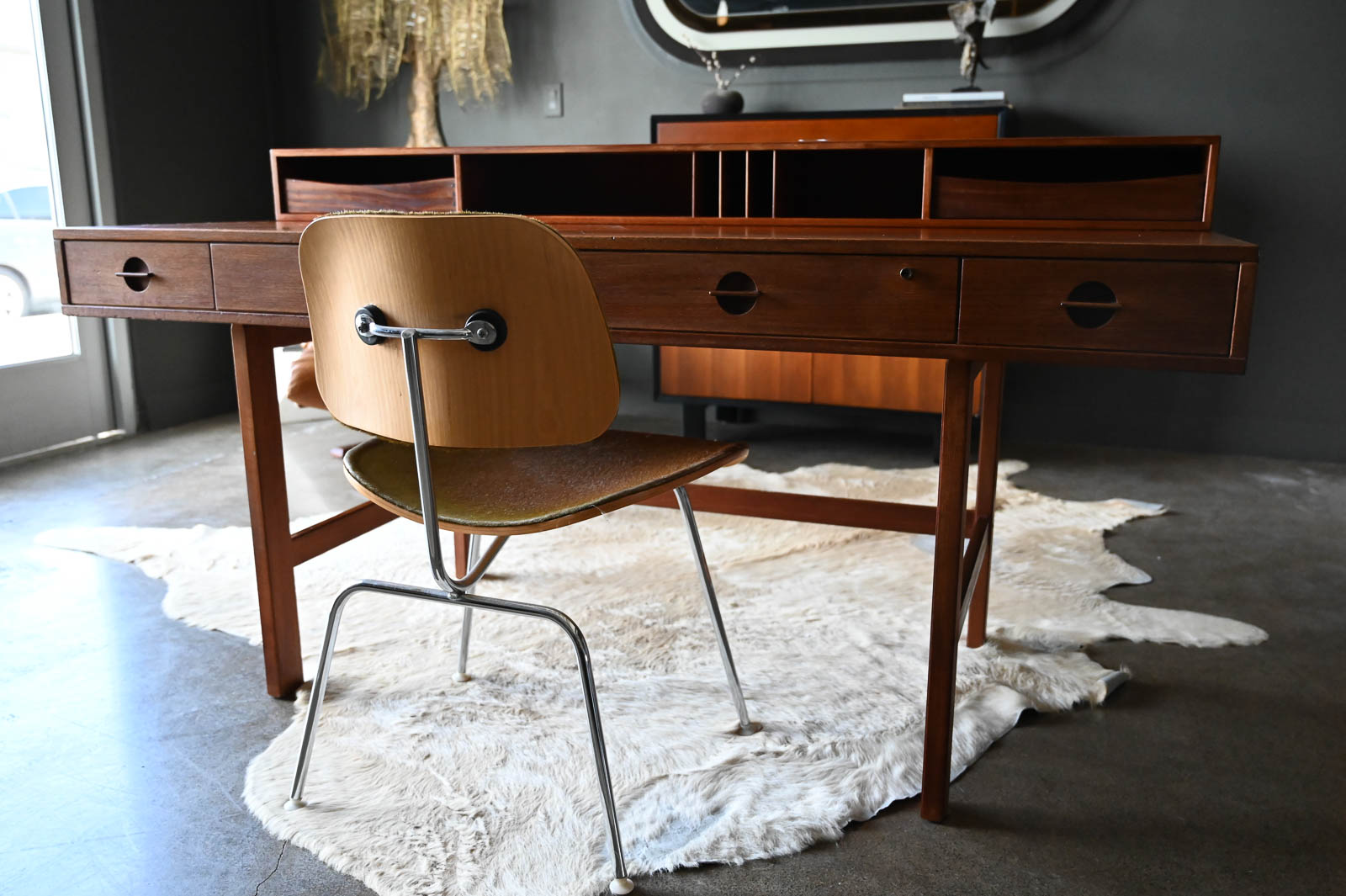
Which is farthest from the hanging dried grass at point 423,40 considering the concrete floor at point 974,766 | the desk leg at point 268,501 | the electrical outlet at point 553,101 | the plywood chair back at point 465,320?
the plywood chair back at point 465,320

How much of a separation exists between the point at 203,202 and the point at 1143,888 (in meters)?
3.71

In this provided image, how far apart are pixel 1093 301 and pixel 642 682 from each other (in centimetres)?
95

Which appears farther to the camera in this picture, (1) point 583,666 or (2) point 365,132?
(2) point 365,132

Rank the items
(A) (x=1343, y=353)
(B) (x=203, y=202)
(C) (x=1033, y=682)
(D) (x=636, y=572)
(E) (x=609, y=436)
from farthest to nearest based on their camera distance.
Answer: (B) (x=203, y=202)
(A) (x=1343, y=353)
(D) (x=636, y=572)
(C) (x=1033, y=682)
(E) (x=609, y=436)

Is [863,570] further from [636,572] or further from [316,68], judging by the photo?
[316,68]

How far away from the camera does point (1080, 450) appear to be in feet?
11.1

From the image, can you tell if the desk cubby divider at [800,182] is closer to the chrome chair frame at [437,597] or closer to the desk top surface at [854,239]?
the desk top surface at [854,239]

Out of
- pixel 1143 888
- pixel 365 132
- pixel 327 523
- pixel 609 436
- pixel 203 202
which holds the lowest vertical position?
pixel 1143 888

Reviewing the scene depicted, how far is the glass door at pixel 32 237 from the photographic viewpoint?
3121 mm

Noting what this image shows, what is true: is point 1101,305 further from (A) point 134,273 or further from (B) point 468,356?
(A) point 134,273

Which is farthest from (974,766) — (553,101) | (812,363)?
(553,101)

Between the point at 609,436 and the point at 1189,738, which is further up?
the point at 609,436

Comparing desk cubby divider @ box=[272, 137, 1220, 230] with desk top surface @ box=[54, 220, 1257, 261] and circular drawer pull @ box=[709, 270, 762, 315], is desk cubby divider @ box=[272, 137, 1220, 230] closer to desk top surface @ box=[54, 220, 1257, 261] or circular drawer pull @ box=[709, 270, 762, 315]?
desk top surface @ box=[54, 220, 1257, 261]

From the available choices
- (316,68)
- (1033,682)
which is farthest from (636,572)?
(316,68)
